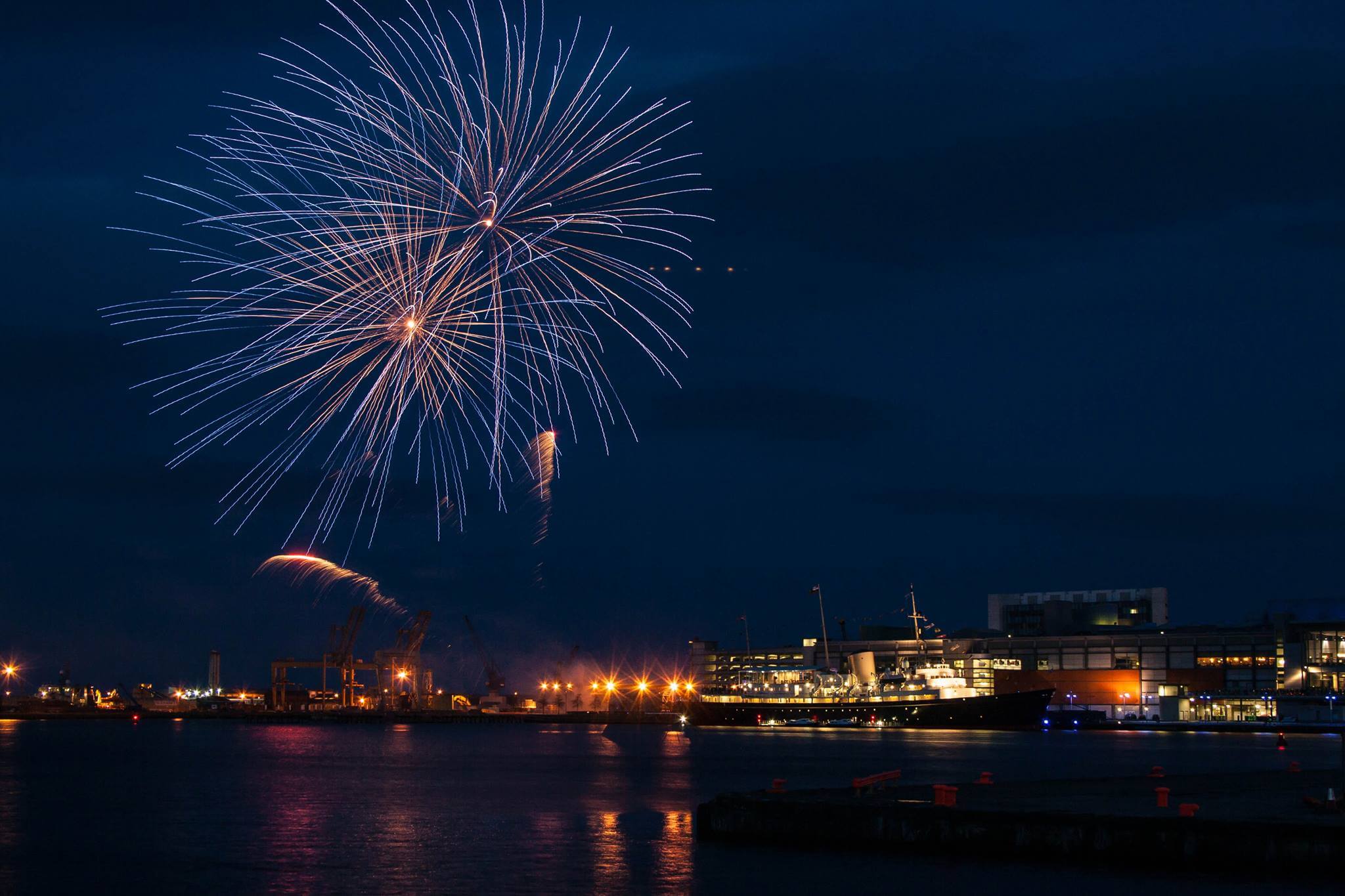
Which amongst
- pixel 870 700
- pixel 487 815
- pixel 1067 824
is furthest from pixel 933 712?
pixel 1067 824

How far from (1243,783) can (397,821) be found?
76.3 ft

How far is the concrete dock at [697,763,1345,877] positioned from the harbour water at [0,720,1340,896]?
0.44 metres

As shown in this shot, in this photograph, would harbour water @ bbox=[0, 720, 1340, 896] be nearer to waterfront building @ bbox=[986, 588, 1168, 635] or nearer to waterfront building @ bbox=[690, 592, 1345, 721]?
waterfront building @ bbox=[690, 592, 1345, 721]

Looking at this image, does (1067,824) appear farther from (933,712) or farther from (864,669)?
(864,669)

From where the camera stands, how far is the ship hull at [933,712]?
457ft

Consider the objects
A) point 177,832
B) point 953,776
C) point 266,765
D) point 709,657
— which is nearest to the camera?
point 177,832

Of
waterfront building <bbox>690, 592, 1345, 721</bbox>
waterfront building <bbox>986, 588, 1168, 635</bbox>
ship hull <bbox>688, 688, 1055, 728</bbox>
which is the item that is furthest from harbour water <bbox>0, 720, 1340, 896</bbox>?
waterfront building <bbox>986, 588, 1168, 635</bbox>

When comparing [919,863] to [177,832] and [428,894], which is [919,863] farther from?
[177,832]

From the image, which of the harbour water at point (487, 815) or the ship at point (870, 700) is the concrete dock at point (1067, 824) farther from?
the ship at point (870, 700)

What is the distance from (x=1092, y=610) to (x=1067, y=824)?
172 metres

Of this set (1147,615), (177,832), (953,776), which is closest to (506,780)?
(953,776)

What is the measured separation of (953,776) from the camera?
61.1m

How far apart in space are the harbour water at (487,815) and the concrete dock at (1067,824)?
1.44 ft

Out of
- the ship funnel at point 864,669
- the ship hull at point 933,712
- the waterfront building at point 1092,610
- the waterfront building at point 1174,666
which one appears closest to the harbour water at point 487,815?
the ship hull at point 933,712
